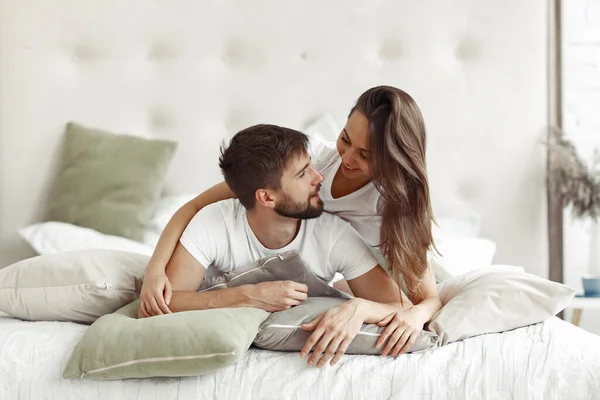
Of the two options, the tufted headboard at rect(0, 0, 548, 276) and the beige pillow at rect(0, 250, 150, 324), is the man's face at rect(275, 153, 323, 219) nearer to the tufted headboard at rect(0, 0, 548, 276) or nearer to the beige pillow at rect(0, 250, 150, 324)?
the beige pillow at rect(0, 250, 150, 324)

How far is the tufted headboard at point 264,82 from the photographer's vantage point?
254 centimetres

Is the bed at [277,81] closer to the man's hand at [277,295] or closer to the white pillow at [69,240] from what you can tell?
the white pillow at [69,240]

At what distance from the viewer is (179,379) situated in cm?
131

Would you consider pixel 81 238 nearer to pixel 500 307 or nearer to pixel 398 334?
pixel 398 334

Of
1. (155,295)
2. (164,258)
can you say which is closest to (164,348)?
(155,295)

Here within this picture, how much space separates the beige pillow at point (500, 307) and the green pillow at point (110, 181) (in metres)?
1.28

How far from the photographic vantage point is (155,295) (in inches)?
58.8

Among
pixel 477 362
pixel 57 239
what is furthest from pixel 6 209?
pixel 477 362

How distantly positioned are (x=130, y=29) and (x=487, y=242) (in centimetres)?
152

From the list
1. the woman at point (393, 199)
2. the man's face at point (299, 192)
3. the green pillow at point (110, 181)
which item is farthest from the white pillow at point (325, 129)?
the man's face at point (299, 192)

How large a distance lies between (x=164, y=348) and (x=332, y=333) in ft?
1.06

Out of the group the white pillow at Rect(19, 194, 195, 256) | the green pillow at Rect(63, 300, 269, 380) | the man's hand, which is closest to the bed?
the white pillow at Rect(19, 194, 195, 256)

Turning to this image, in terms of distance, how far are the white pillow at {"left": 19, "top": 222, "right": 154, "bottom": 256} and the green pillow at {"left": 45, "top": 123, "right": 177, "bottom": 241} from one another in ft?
0.25

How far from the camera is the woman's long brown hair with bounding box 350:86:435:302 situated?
1.52 meters
